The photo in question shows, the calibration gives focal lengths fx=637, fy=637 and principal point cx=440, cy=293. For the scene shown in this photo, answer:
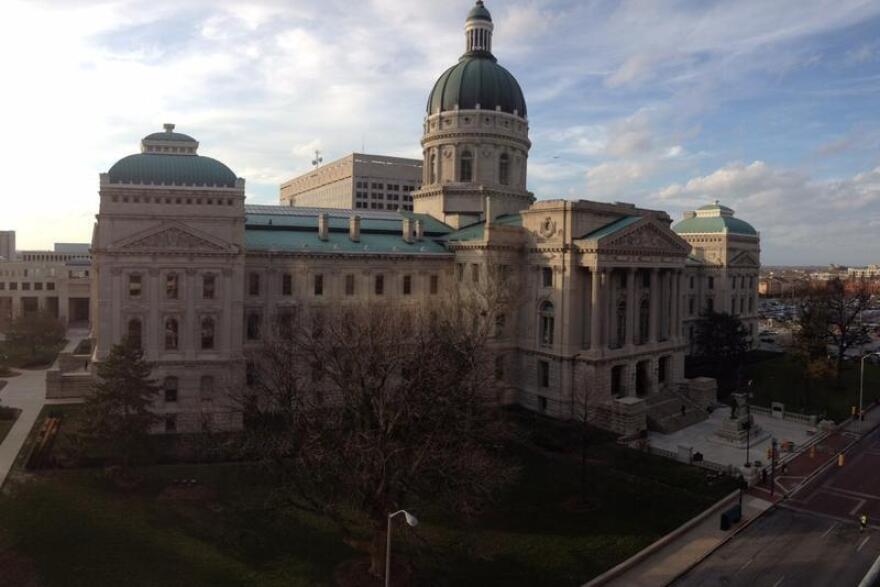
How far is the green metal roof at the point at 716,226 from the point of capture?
10150cm

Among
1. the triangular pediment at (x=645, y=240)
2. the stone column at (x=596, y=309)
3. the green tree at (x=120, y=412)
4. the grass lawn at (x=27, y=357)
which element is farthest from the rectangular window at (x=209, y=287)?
the grass lawn at (x=27, y=357)

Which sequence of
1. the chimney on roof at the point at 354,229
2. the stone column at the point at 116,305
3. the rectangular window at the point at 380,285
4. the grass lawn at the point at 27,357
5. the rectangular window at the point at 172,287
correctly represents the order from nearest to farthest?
the stone column at the point at 116,305
the rectangular window at the point at 172,287
the rectangular window at the point at 380,285
the chimney on roof at the point at 354,229
the grass lawn at the point at 27,357

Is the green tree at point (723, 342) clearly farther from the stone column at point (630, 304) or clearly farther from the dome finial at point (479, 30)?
the dome finial at point (479, 30)

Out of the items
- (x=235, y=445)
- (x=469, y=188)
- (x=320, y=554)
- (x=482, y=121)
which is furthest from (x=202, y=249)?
(x=482, y=121)

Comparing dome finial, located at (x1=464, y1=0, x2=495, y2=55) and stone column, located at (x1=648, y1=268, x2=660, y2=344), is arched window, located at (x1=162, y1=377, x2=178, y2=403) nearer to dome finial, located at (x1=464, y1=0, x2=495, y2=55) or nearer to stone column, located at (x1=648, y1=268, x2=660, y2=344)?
stone column, located at (x1=648, y1=268, x2=660, y2=344)

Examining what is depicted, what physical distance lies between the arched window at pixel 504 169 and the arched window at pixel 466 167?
362 centimetres

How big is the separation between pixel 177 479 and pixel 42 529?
8.98 meters

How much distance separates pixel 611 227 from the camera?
62812 mm

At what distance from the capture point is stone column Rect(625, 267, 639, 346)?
6450 cm

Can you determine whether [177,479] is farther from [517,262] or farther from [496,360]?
[517,262]

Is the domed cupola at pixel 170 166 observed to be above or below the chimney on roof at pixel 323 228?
above

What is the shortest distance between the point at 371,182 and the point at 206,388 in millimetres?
101371

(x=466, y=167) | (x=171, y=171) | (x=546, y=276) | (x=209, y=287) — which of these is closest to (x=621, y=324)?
(x=546, y=276)

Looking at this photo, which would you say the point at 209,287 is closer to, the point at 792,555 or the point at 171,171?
the point at 171,171
